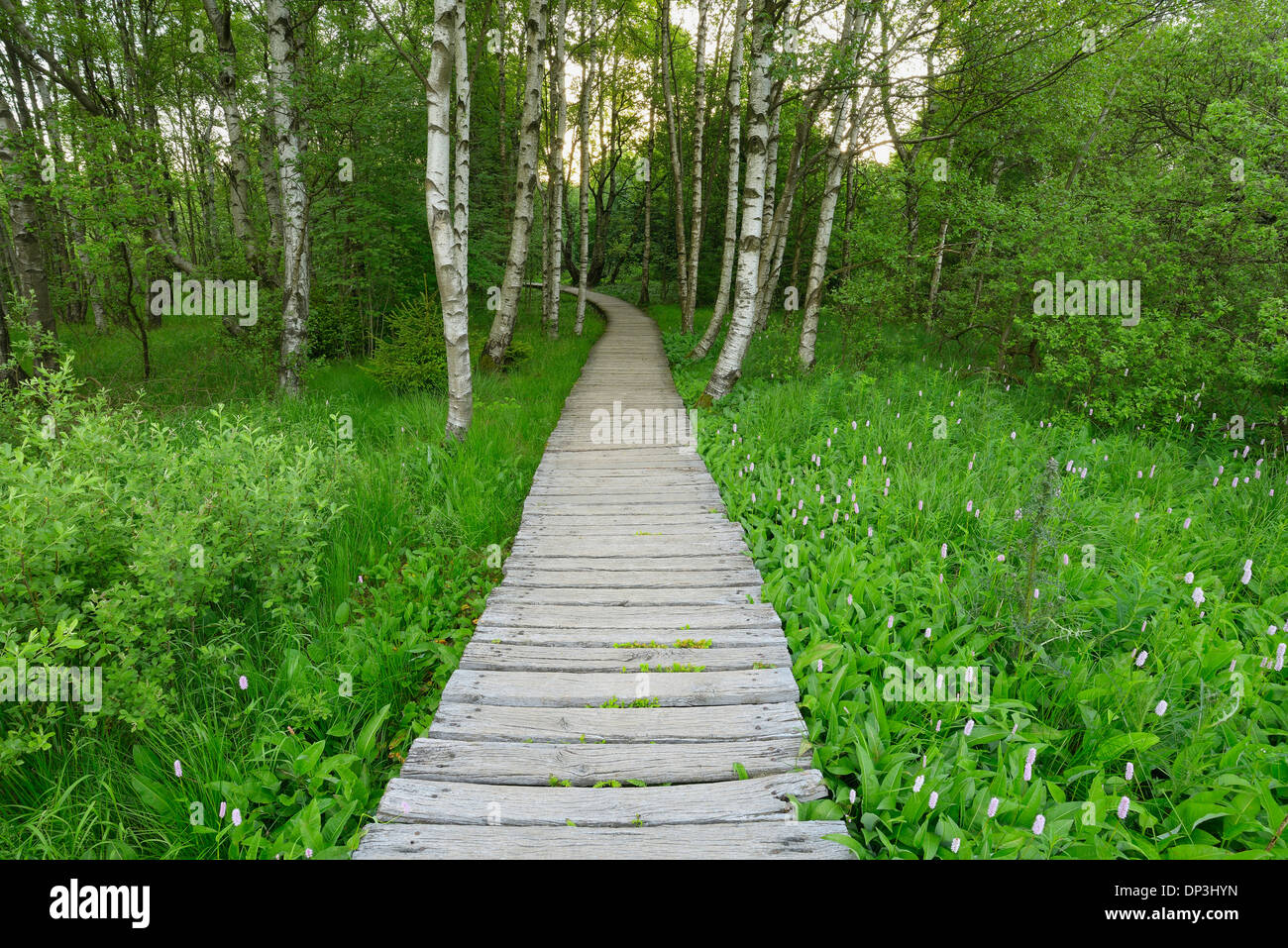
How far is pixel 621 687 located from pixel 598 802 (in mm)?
842

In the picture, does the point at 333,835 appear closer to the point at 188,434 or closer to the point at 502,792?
the point at 502,792

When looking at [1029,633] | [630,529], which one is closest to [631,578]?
[630,529]

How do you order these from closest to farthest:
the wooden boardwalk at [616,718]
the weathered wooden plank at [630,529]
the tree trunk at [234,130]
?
1. the wooden boardwalk at [616,718]
2. the weathered wooden plank at [630,529]
3. the tree trunk at [234,130]

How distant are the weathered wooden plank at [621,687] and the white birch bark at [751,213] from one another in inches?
267

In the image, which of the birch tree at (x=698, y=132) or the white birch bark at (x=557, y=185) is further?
the birch tree at (x=698, y=132)

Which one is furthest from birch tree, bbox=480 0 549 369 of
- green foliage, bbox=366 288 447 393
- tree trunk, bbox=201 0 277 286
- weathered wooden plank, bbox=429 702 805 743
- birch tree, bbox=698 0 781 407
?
weathered wooden plank, bbox=429 702 805 743

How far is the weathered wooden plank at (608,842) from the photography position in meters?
2.45

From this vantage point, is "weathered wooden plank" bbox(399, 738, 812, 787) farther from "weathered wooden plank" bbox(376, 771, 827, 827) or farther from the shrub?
the shrub

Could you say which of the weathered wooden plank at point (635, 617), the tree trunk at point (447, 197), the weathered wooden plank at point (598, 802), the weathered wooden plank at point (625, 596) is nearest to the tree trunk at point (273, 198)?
the tree trunk at point (447, 197)

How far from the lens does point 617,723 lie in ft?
10.6

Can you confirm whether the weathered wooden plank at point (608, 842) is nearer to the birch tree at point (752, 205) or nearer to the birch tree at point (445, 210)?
the birch tree at point (445, 210)

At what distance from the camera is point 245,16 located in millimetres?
A: 19031

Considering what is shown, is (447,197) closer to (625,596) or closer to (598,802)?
(625,596)
